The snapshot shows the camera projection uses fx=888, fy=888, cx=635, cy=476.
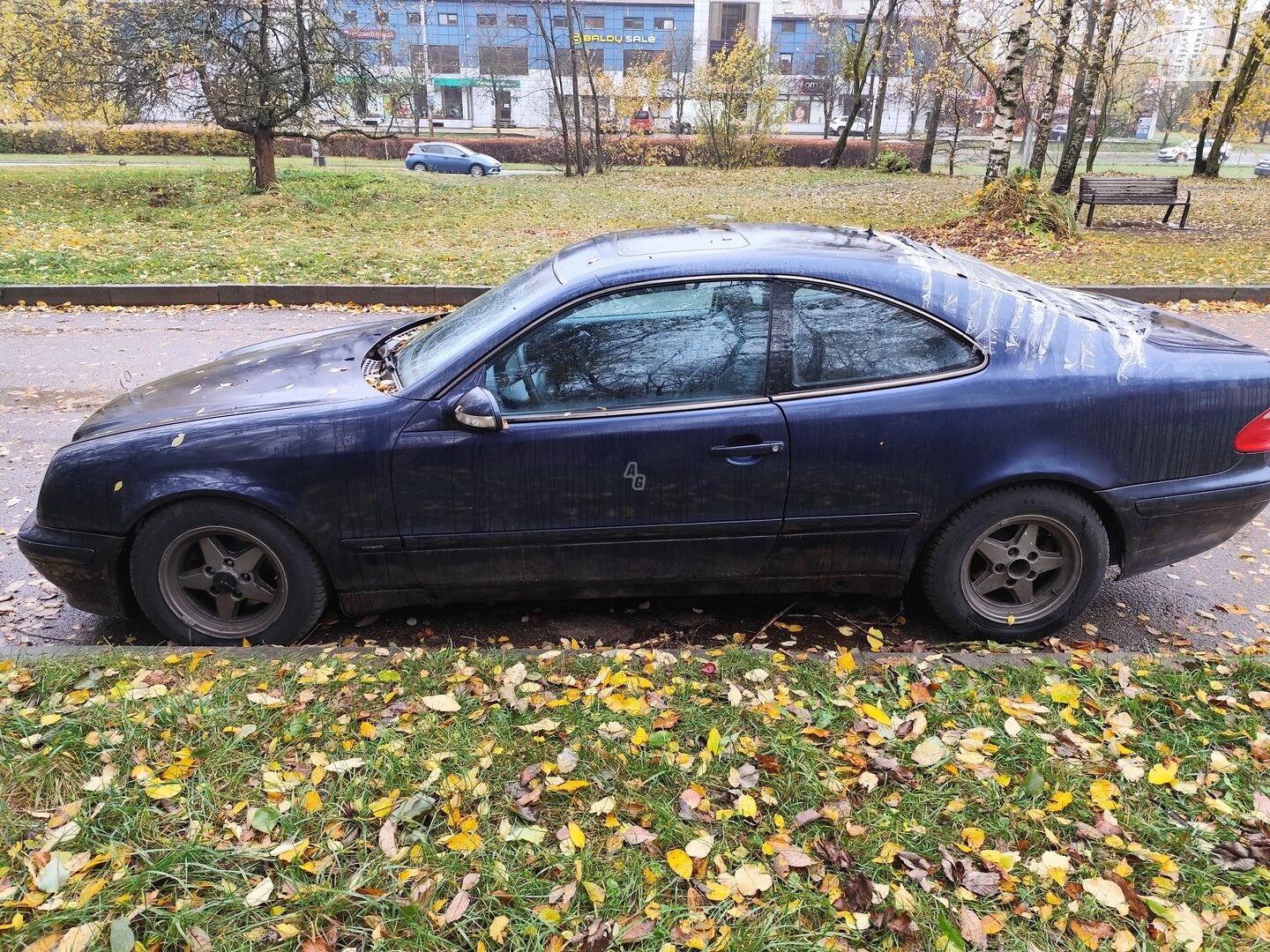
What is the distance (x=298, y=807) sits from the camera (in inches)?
99.2

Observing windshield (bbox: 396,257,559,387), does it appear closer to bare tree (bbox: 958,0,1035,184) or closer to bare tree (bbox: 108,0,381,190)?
bare tree (bbox: 958,0,1035,184)

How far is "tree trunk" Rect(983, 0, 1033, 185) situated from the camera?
13.3 m

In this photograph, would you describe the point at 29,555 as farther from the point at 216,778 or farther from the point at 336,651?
the point at 216,778

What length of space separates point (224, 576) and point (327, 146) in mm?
39286

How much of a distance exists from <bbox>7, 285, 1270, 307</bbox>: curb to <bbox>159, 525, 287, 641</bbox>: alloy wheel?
23.2ft

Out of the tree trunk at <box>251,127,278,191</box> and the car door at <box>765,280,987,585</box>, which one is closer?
the car door at <box>765,280,987,585</box>

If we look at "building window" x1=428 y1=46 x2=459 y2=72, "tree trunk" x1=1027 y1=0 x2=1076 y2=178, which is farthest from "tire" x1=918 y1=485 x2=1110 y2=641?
"building window" x1=428 y1=46 x2=459 y2=72

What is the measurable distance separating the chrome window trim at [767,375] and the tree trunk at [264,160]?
17.2m

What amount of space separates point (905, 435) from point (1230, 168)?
51.0 meters

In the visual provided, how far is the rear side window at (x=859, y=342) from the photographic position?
11.4 ft

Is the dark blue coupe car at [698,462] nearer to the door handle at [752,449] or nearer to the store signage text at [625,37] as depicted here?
the door handle at [752,449]

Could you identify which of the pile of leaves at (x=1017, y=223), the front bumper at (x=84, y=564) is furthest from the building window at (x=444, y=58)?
the front bumper at (x=84, y=564)

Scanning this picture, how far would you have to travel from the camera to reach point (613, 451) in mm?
3393

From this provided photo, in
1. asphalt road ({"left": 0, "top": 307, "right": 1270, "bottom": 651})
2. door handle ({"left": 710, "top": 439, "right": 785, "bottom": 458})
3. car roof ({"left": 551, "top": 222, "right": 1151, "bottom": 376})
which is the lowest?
asphalt road ({"left": 0, "top": 307, "right": 1270, "bottom": 651})
